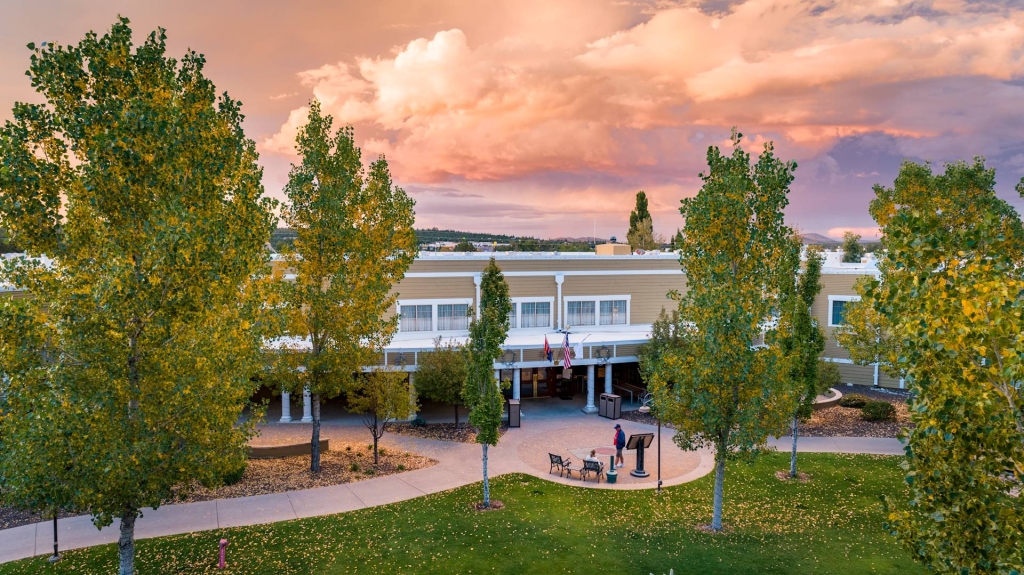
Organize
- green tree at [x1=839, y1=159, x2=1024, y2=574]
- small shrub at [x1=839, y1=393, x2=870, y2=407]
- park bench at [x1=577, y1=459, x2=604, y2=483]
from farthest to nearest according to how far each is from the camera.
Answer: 1. small shrub at [x1=839, y1=393, x2=870, y2=407]
2. park bench at [x1=577, y1=459, x2=604, y2=483]
3. green tree at [x1=839, y1=159, x2=1024, y2=574]

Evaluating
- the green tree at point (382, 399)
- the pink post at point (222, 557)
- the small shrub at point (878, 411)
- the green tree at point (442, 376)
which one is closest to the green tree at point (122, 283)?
the pink post at point (222, 557)

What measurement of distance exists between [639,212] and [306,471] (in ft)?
187

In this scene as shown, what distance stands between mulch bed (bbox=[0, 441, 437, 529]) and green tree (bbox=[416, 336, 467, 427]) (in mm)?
3173

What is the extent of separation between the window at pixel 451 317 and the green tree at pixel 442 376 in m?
5.76

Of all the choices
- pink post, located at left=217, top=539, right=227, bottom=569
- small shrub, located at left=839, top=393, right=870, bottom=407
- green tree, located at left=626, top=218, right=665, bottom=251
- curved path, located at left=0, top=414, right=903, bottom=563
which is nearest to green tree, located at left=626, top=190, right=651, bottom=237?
green tree, located at left=626, top=218, right=665, bottom=251

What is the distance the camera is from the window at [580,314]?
3338 cm

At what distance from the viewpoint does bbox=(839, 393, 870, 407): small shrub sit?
1134 inches

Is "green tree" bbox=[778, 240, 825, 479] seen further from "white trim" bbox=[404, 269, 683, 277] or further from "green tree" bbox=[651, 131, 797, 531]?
"white trim" bbox=[404, 269, 683, 277]

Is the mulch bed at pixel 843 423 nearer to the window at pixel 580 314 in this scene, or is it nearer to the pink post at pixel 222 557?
the window at pixel 580 314

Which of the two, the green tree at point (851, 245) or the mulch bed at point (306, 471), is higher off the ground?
the green tree at point (851, 245)

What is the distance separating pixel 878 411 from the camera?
26.4 meters

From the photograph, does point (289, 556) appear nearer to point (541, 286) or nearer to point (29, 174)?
point (29, 174)

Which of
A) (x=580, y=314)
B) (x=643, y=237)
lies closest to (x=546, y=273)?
(x=580, y=314)

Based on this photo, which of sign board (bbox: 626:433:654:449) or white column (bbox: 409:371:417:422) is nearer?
sign board (bbox: 626:433:654:449)
